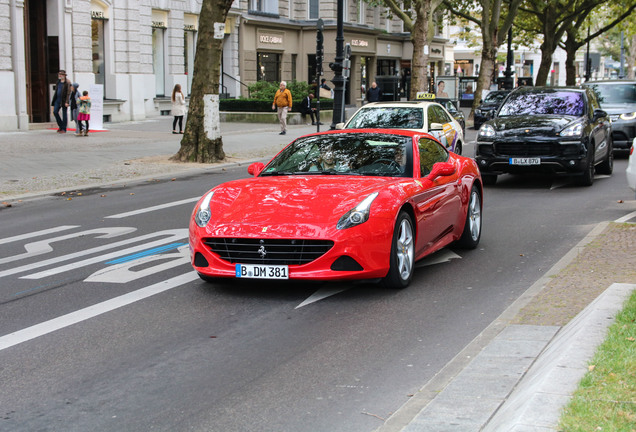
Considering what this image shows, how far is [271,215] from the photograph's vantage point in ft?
24.3

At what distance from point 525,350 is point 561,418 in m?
1.77

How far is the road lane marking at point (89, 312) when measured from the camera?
249 inches

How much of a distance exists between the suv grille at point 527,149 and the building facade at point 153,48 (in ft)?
60.4

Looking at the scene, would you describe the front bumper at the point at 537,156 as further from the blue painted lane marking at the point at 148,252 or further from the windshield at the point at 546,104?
the blue painted lane marking at the point at 148,252

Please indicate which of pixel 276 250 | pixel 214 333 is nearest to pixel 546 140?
pixel 276 250

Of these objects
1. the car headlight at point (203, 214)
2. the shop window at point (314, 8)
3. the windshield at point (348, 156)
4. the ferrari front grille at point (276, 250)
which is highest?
the shop window at point (314, 8)

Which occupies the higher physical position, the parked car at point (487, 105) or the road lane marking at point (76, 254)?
the parked car at point (487, 105)

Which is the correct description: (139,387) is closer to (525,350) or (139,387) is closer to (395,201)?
(525,350)

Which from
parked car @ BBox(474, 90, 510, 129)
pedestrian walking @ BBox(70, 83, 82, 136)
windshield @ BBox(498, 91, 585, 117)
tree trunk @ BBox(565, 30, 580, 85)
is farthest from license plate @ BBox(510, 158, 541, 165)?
tree trunk @ BBox(565, 30, 580, 85)

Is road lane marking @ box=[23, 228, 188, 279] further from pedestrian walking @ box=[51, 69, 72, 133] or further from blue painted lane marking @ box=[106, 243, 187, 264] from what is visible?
pedestrian walking @ box=[51, 69, 72, 133]

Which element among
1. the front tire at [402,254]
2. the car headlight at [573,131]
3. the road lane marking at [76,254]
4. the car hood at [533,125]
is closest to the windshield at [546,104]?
the car hood at [533,125]

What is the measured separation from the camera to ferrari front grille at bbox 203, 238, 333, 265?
720cm

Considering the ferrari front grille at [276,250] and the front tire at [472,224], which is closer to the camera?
the ferrari front grille at [276,250]

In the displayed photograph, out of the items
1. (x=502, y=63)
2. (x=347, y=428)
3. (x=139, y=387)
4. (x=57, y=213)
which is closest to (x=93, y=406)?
(x=139, y=387)
